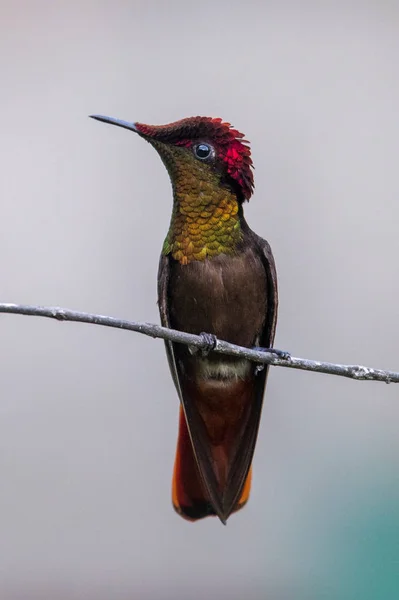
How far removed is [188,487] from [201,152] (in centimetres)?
97

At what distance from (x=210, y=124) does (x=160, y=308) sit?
19.6 inches

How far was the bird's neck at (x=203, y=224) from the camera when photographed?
1875mm

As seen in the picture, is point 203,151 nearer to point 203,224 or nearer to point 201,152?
point 201,152

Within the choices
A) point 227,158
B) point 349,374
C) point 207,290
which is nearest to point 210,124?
point 227,158

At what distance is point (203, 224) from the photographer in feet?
6.21

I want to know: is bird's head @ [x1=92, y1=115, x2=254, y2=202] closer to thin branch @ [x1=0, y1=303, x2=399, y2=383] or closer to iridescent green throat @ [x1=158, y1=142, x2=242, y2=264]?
iridescent green throat @ [x1=158, y1=142, x2=242, y2=264]

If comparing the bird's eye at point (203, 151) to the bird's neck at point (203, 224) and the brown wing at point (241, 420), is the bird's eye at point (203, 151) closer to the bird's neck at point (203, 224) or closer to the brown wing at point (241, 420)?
the bird's neck at point (203, 224)

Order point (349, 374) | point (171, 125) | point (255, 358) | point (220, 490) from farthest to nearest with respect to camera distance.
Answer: point (220, 490)
point (171, 125)
point (255, 358)
point (349, 374)

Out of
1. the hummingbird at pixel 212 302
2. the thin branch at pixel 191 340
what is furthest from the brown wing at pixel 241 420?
the thin branch at pixel 191 340

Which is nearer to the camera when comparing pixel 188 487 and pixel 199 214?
pixel 199 214

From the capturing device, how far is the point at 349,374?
1503mm

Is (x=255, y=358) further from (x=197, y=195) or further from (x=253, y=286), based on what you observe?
(x=197, y=195)

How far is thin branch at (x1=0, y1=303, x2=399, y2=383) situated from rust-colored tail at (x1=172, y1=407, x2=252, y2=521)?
0.54m

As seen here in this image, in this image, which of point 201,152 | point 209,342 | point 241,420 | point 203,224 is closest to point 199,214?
point 203,224
